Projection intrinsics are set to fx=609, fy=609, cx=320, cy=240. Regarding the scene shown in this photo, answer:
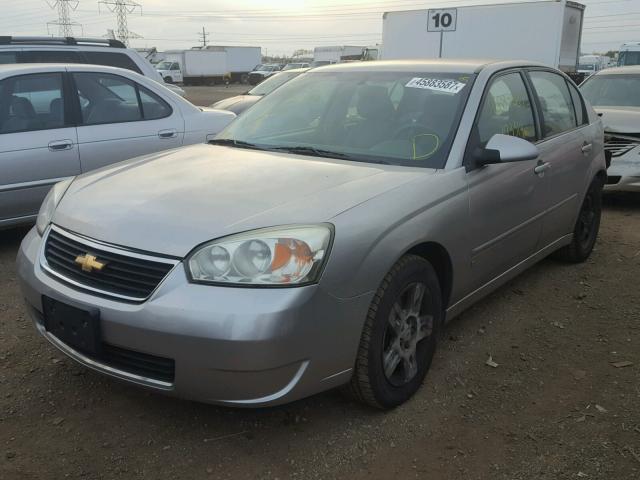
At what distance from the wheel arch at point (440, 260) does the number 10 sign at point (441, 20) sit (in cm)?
1594

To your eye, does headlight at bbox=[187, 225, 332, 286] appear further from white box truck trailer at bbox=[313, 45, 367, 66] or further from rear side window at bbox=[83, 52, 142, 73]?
white box truck trailer at bbox=[313, 45, 367, 66]

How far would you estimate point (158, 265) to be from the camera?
7.54 ft

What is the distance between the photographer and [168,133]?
18.8 feet

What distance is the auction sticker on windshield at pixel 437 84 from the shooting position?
340 cm

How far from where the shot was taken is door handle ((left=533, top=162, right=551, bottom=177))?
376 cm

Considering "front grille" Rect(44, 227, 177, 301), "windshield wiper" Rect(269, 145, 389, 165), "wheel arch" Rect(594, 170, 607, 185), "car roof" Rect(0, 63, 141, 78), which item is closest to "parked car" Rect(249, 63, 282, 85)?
"car roof" Rect(0, 63, 141, 78)

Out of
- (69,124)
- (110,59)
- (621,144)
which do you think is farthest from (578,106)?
(110,59)

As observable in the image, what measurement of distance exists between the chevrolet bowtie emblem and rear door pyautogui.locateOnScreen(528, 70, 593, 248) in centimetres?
278

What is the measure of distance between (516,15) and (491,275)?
1654 cm

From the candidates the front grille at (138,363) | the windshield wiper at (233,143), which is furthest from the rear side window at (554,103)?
the front grille at (138,363)

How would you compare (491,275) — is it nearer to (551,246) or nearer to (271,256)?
(551,246)

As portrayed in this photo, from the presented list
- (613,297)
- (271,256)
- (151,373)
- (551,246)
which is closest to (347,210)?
(271,256)

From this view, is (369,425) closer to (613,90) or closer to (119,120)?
(119,120)

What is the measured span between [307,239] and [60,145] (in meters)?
3.49
